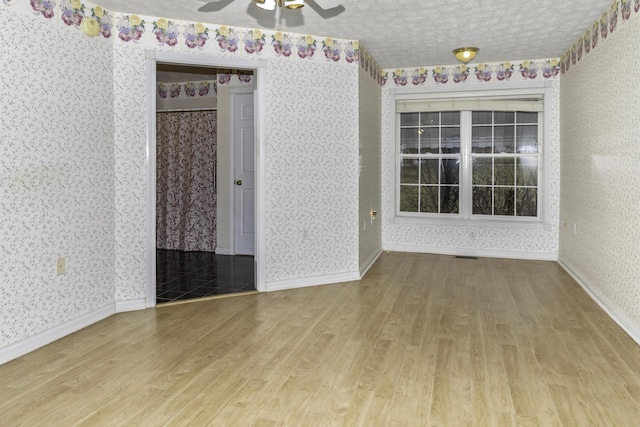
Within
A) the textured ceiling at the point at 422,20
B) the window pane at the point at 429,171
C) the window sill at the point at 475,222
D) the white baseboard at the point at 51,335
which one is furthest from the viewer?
the window pane at the point at 429,171

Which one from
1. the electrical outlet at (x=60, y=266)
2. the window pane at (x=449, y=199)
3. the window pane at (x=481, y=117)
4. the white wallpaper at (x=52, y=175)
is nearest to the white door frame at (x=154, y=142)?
the white wallpaper at (x=52, y=175)

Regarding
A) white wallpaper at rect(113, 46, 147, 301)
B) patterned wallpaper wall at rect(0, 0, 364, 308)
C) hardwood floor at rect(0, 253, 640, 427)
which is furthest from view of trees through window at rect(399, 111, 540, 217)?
white wallpaper at rect(113, 46, 147, 301)

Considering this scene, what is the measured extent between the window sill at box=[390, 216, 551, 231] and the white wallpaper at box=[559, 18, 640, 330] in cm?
60

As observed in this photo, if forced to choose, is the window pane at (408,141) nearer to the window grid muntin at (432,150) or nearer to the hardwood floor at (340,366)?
the window grid muntin at (432,150)

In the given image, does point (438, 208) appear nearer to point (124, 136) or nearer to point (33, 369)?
point (124, 136)

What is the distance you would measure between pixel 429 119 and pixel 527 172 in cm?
140

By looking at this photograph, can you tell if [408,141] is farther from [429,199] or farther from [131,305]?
[131,305]

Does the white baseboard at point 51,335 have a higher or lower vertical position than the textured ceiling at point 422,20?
lower

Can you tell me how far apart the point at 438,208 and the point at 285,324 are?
3541 mm

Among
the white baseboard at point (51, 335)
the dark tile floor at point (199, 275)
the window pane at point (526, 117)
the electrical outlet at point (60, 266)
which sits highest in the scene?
the window pane at point (526, 117)

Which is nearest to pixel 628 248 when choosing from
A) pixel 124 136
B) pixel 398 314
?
pixel 398 314

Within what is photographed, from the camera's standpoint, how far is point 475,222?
20.4 feet

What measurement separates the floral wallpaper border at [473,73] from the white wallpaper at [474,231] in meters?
0.03

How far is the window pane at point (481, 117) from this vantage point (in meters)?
6.17
